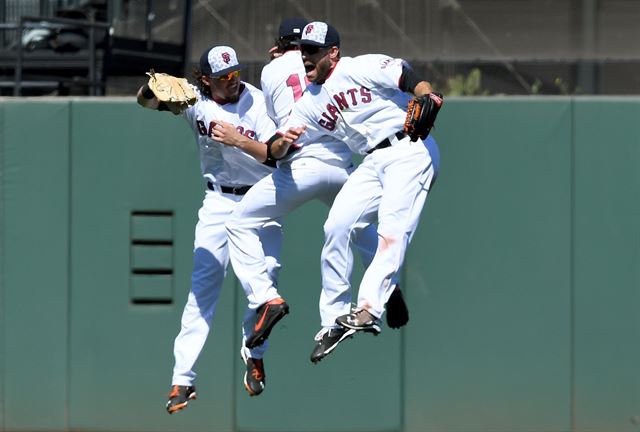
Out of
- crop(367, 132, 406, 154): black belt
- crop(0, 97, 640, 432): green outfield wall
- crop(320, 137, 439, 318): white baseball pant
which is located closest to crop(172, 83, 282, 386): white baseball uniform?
crop(320, 137, 439, 318): white baseball pant

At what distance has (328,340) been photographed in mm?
9242

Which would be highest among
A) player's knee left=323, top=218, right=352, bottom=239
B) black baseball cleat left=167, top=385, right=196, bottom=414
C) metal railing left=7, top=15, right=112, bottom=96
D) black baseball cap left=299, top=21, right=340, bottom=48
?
metal railing left=7, top=15, right=112, bottom=96

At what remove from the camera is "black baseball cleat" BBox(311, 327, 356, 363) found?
9.16m

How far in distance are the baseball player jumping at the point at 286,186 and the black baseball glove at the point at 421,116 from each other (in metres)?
0.99

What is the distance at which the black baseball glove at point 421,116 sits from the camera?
875cm

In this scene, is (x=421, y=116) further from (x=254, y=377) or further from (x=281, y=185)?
(x=254, y=377)

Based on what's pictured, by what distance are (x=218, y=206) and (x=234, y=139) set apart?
1046mm

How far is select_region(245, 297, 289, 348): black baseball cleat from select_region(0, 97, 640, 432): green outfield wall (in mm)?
2553

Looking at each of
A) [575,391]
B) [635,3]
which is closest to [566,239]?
[575,391]

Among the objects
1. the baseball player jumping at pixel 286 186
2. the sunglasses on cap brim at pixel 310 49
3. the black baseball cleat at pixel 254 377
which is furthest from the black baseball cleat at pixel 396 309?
the sunglasses on cap brim at pixel 310 49

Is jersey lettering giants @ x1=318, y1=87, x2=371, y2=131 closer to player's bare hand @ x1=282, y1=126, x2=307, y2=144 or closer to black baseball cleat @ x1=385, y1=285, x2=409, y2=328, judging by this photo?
player's bare hand @ x1=282, y1=126, x2=307, y2=144

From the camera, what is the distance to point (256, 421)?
12.3m

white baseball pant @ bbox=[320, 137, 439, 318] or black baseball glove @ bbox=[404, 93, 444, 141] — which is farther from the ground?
black baseball glove @ bbox=[404, 93, 444, 141]

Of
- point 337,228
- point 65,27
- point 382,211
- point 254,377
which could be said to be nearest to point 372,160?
point 382,211
